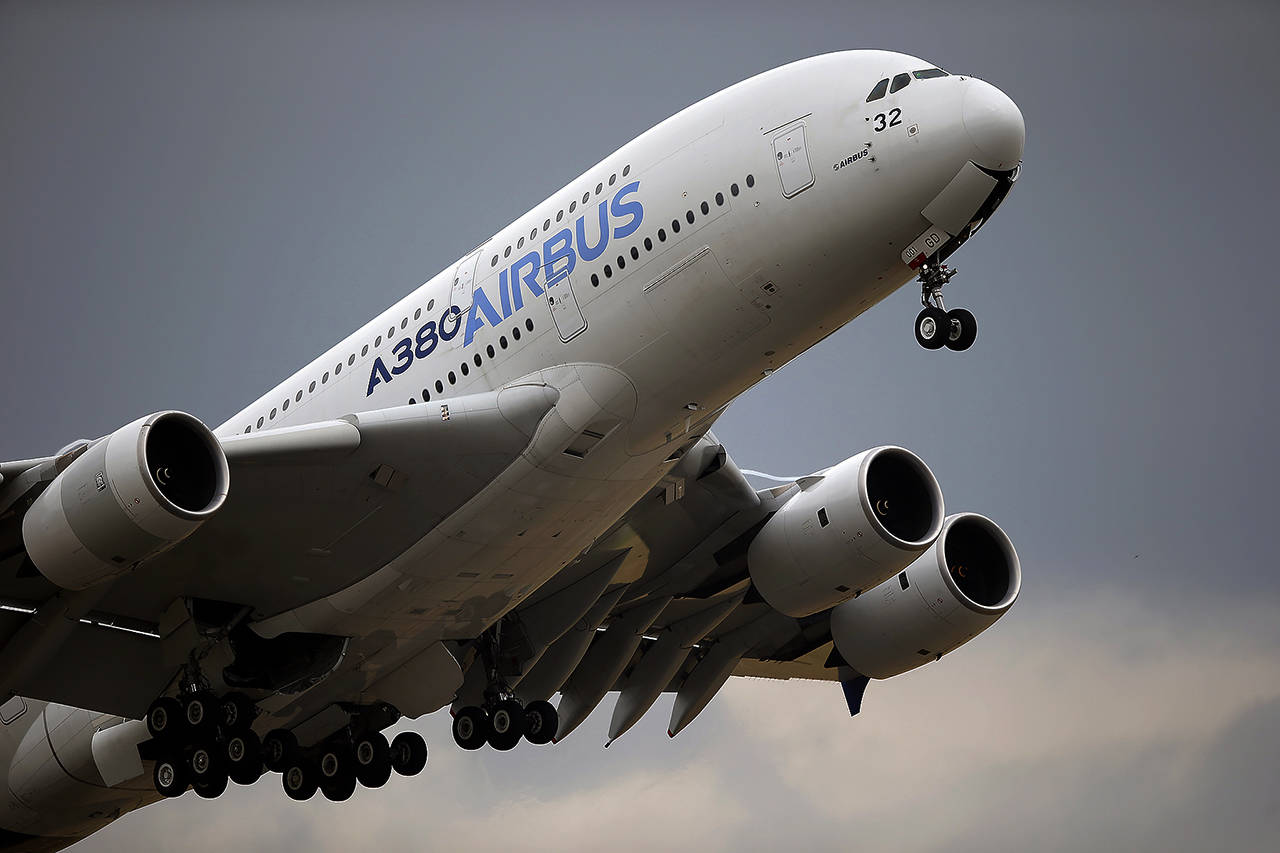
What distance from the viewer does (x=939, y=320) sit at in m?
14.8

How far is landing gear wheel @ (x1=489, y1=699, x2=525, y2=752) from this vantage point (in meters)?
19.8

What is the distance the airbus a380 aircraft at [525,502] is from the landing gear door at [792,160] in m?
0.03

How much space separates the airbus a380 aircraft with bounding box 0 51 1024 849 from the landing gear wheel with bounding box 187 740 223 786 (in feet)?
0.20

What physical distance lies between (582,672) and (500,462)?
6.61 meters

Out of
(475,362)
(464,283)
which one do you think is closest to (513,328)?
(475,362)

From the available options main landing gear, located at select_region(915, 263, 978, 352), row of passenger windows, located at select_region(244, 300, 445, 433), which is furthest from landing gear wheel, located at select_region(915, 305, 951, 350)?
row of passenger windows, located at select_region(244, 300, 445, 433)

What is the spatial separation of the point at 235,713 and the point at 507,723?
3.59 m

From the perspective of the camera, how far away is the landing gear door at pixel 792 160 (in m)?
14.5

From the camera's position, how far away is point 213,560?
16797mm

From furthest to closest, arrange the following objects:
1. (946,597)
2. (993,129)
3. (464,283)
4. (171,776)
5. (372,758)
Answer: (946,597), (372,758), (171,776), (464,283), (993,129)

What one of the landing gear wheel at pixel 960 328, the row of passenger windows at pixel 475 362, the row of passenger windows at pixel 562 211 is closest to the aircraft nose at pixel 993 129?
the landing gear wheel at pixel 960 328

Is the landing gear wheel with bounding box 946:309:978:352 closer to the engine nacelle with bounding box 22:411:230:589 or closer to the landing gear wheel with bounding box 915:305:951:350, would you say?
the landing gear wheel with bounding box 915:305:951:350

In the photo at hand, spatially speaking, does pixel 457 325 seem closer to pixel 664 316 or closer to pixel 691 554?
pixel 664 316

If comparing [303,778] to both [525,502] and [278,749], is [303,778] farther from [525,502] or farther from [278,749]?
[525,502]
